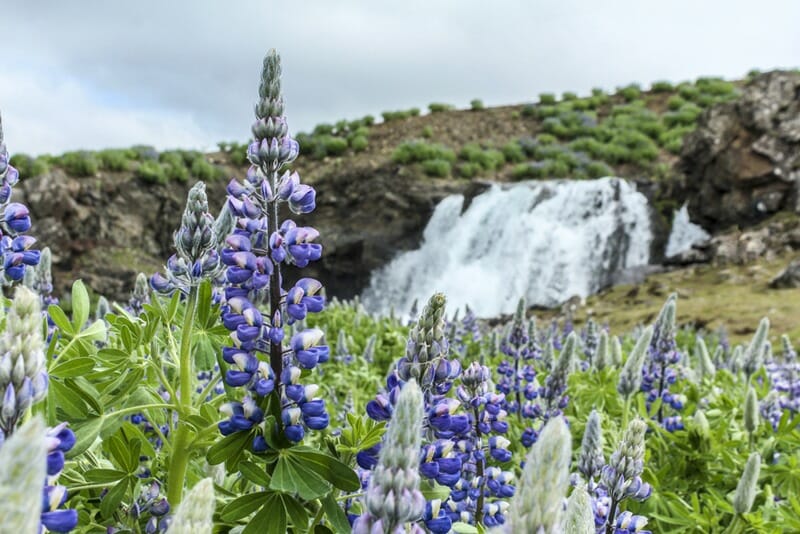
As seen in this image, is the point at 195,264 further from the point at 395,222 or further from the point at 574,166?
the point at 574,166

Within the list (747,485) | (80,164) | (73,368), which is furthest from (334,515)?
(80,164)

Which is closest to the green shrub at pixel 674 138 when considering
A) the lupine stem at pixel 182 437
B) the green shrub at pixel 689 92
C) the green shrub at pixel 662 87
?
the green shrub at pixel 689 92

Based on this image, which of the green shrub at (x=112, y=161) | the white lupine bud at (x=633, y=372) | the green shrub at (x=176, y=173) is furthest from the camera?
the green shrub at (x=176, y=173)

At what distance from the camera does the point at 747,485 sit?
2.62 metres

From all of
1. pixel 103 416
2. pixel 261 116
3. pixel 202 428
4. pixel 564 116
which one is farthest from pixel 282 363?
pixel 564 116

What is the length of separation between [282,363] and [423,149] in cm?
2455

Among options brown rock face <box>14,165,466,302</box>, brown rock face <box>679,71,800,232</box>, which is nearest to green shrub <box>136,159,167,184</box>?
brown rock face <box>14,165,466,302</box>

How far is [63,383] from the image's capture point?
4.93 ft

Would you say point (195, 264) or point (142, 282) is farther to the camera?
point (142, 282)

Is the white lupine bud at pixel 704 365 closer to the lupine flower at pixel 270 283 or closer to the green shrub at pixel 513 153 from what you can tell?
the lupine flower at pixel 270 283

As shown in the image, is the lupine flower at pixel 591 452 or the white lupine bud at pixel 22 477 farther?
the lupine flower at pixel 591 452

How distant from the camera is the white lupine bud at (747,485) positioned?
256 centimetres

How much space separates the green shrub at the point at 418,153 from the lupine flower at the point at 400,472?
24888 mm

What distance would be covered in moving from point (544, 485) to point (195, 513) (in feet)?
1.42
